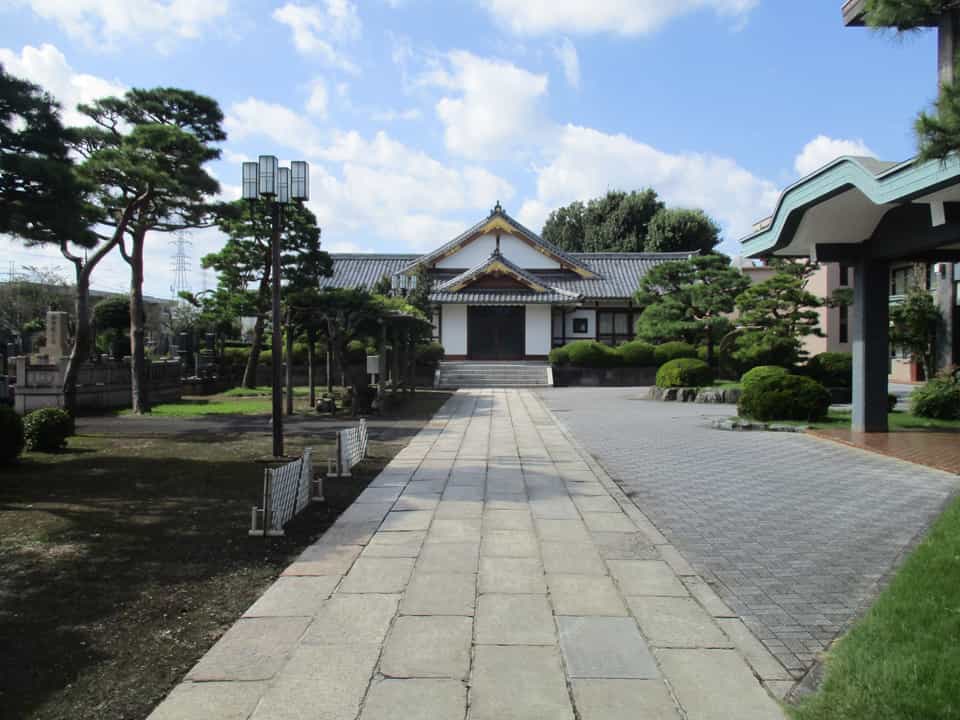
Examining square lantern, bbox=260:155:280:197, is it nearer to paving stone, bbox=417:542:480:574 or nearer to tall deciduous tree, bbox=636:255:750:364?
paving stone, bbox=417:542:480:574

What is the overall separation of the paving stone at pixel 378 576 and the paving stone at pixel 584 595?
103cm

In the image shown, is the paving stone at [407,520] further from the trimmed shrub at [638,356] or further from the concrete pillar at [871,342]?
the trimmed shrub at [638,356]

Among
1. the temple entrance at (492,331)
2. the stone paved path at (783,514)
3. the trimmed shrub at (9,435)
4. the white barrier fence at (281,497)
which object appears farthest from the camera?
the temple entrance at (492,331)

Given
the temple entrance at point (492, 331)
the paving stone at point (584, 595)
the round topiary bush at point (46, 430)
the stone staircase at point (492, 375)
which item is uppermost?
the temple entrance at point (492, 331)

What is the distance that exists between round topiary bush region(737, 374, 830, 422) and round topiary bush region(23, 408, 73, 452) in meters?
12.5

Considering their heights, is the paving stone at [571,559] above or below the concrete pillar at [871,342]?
below

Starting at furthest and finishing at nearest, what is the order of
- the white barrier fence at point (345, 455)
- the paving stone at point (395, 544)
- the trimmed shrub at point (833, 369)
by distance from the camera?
1. the trimmed shrub at point (833, 369)
2. the white barrier fence at point (345, 455)
3. the paving stone at point (395, 544)

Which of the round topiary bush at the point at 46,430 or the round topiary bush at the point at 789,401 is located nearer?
the round topiary bush at the point at 46,430

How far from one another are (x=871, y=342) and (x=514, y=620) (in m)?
10.9

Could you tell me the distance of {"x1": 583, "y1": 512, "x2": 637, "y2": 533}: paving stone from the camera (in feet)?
21.0

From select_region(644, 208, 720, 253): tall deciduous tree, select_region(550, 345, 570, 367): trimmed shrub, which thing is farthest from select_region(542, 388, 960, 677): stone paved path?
select_region(644, 208, 720, 253): tall deciduous tree

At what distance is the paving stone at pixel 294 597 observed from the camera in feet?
14.3

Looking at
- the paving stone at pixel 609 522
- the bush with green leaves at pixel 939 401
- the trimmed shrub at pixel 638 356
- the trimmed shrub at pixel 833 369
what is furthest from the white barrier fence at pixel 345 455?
the trimmed shrub at pixel 638 356

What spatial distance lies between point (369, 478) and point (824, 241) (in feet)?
29.7
